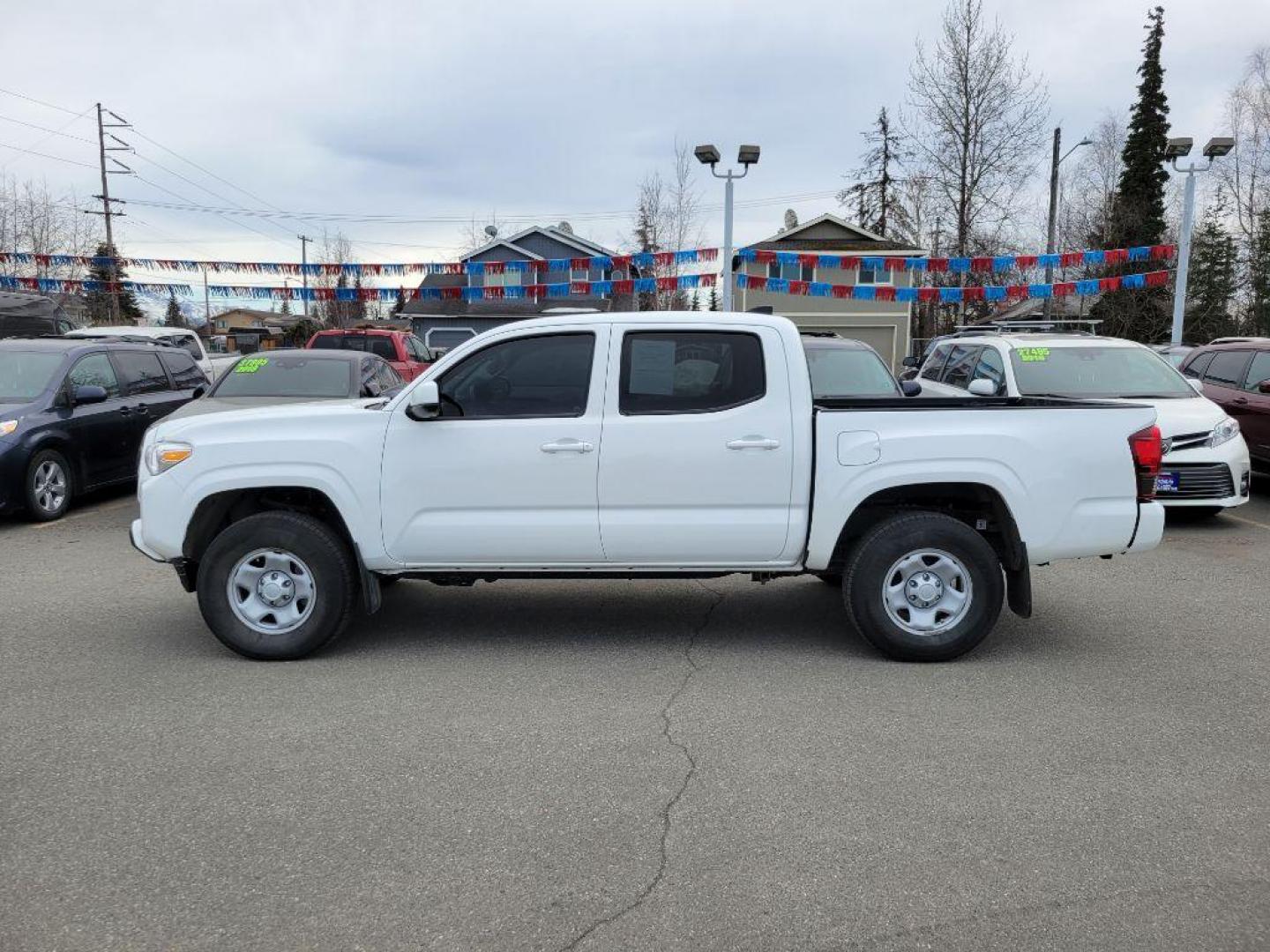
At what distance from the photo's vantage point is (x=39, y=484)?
9.34m

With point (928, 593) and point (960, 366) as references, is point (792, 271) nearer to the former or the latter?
point (960, 366)

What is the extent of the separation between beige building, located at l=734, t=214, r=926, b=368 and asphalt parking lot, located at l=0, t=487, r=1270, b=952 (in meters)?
32.6

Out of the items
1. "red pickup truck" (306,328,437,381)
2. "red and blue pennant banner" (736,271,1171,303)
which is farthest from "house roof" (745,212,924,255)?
"red pickup truck" (306,328,437,381)

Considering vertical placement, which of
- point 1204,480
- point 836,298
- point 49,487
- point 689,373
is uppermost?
point 836,298

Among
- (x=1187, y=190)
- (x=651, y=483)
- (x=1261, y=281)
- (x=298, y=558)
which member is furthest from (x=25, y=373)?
(x=1261, y=281)

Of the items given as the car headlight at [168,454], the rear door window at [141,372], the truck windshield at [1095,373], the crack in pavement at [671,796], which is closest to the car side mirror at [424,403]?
the car headlight at [168,454]

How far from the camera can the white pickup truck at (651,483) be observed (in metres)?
5.15

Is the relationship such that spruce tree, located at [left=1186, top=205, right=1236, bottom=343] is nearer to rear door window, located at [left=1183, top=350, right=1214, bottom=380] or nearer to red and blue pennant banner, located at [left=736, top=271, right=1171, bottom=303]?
red and blue pennant banner, located at [left=736, top=271, right=1171, bottom=303]

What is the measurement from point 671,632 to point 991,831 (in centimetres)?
268

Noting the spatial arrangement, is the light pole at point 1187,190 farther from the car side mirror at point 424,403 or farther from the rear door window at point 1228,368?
the car side mirror at point 424,403

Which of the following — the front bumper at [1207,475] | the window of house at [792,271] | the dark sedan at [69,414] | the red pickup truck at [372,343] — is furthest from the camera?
the window of house at [792,271]

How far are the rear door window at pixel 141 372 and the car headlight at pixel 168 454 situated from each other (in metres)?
6.44

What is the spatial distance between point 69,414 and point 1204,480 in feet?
35.6

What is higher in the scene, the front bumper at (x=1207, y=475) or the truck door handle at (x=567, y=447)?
the truck door handle at (x=567, y=447)
